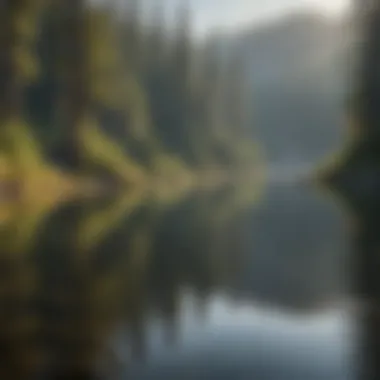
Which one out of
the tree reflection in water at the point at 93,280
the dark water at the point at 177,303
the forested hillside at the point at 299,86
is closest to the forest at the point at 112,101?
the forested hillside at the point at 299,86

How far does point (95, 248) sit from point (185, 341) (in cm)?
402

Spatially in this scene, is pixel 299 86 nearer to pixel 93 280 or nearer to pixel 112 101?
pixel 112 101

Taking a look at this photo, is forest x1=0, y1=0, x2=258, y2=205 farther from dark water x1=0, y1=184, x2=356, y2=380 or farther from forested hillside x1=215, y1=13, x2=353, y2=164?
dark water x1=0, y1=184, x2=356, y2=380

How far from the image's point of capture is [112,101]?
936 inches

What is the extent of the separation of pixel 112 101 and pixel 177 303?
60.5ft

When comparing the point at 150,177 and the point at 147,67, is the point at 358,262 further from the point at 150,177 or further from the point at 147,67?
the point at 147,67

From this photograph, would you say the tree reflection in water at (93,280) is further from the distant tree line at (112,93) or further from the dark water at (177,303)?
the distant tree line at (112,93)

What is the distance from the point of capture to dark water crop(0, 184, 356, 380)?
4.22 meters

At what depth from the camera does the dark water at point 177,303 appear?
4.22 m

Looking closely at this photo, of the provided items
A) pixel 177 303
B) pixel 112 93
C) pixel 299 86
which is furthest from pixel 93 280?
pixel 299 86

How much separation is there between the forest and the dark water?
9816 millimetres

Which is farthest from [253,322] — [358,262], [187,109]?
[187,109]

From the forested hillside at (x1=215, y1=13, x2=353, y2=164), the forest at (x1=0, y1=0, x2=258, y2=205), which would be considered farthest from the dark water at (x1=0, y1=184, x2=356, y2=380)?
the forested hillside at (x1=215, y1=13, x2=353, y2=164)

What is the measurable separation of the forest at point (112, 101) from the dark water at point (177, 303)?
9816mm
